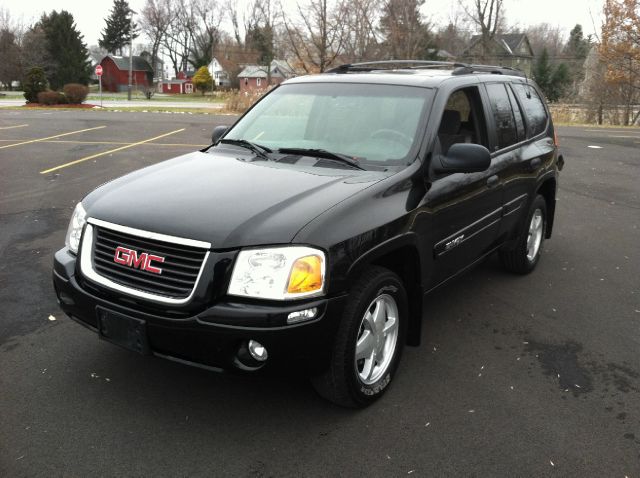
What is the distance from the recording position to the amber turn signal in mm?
2715

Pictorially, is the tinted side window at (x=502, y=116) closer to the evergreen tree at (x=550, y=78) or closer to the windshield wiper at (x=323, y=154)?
the windshield wiper at (x=323, y=154)

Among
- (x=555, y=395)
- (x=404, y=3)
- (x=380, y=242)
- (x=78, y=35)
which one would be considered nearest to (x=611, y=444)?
(x=555, y=395)

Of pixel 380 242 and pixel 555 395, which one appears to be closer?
pixel 380 242

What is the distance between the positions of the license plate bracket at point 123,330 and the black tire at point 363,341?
0.90 m

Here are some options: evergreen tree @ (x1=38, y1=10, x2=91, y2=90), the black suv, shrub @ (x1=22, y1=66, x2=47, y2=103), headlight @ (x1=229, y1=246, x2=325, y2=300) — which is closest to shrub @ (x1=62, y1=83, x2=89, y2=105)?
shrub @ (x1=22, y1=66, x2=47, y2=103)

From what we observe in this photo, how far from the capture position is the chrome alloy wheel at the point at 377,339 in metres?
3.17

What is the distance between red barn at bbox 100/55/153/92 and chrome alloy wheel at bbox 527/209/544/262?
78018 millimetres

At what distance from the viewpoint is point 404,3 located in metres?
28.7

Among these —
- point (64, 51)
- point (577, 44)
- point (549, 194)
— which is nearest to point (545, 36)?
point (577, 44)

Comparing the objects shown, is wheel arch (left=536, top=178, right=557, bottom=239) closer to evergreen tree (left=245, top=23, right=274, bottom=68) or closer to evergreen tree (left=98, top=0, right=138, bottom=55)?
evergreen tree (left=245, top=23, right=274, bottom=68)

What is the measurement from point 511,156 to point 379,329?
2.19 m

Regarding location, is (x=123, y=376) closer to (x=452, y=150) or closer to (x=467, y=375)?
(x=467, y=375)

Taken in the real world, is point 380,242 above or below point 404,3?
below

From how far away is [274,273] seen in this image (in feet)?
8.89
